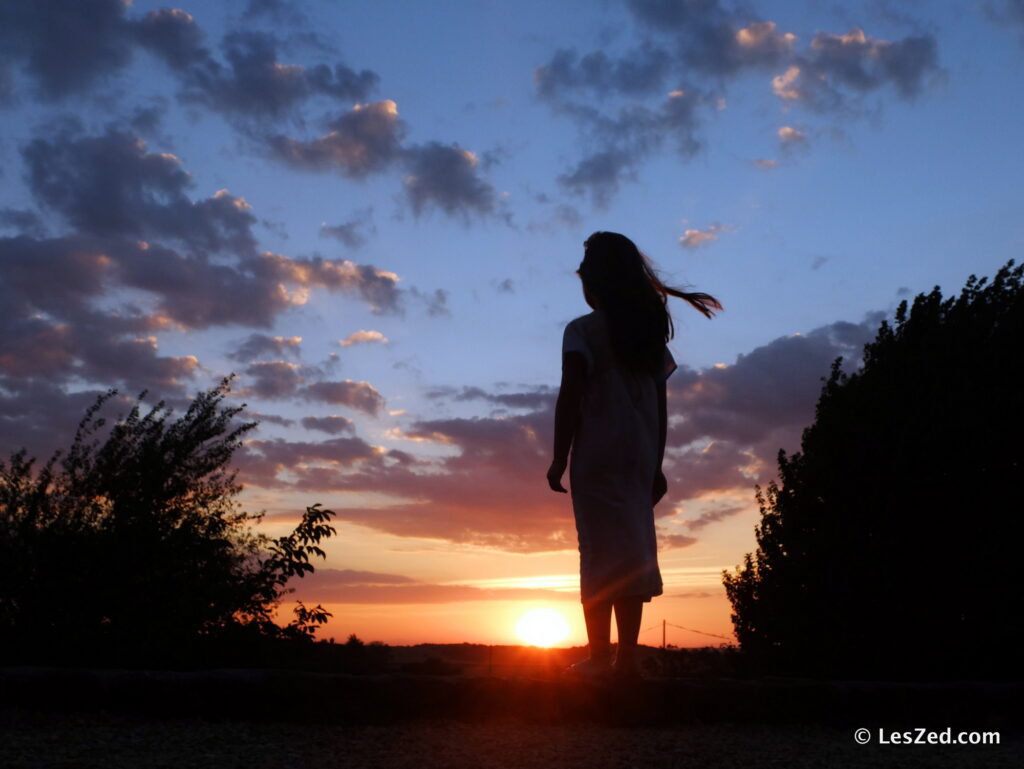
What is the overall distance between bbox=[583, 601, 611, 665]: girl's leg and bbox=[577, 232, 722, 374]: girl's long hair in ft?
4.97

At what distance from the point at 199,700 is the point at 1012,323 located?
1463 centimetres

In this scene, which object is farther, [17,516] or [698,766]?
[17,516]

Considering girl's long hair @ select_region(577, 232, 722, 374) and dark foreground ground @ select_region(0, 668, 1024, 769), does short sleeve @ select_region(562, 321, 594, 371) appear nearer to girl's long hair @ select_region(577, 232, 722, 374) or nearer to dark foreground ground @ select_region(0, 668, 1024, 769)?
girl's long hair @ select_region(577, 232, 722, 374)

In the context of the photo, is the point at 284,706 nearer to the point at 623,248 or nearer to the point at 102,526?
the point at 623,248

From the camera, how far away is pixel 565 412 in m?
5.27

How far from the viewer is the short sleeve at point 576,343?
530 cm

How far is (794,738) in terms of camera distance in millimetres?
5000

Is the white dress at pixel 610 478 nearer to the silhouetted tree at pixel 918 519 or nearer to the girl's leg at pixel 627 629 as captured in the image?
the girl's leg at pixel 627 629

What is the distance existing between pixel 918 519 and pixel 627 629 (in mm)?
10905

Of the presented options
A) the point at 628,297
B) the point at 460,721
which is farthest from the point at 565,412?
the point at 460,721

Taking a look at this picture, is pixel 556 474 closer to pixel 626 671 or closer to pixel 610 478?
pixel 610 478

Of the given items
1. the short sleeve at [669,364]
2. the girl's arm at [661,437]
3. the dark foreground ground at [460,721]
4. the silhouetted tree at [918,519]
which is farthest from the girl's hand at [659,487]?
the silhouetted tree at [918,519]

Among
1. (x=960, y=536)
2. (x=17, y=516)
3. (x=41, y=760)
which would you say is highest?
(x=960, y=536)

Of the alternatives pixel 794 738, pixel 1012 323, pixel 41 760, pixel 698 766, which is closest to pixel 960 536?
pixel 1012 323
